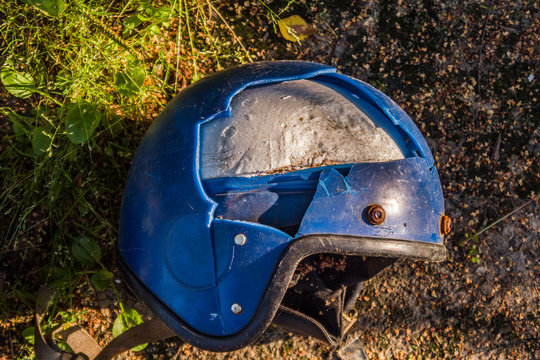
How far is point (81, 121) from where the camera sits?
6.60ft

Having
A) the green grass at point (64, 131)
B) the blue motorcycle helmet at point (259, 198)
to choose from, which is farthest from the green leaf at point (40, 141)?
the blue motorcycle helmet at point (259, 198)

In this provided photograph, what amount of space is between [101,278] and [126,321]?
23 centimetres

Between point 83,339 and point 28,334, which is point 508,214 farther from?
point 28,334

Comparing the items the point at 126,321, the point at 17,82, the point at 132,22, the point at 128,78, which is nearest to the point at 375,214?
the point at 128,78

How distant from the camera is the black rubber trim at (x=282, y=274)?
4.84 ft

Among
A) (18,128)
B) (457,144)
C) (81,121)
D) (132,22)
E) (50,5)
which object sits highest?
(50,5)

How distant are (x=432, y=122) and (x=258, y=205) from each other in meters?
Answer: 1.39

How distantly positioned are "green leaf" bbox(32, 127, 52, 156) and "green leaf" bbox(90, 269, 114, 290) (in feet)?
1.91

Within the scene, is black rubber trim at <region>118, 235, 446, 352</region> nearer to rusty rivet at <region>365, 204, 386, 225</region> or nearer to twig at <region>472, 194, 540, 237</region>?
rusty rivet at <region>365, 204, 386, 225</region>

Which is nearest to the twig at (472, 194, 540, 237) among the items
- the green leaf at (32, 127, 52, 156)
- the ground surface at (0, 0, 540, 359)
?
the ground surface at (0, 0, 540, 359)

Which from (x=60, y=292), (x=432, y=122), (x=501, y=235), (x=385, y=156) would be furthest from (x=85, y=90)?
(x=501, y=235)

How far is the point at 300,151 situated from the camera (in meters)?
1.56

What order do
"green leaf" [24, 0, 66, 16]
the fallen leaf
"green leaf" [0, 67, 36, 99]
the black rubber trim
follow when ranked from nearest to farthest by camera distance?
the black rubber trim → "green leaf" [24, 0, 66, 16] → "green leaf" [0, 67, 36, 99] → the fallen leaf

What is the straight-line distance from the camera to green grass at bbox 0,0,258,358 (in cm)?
212
